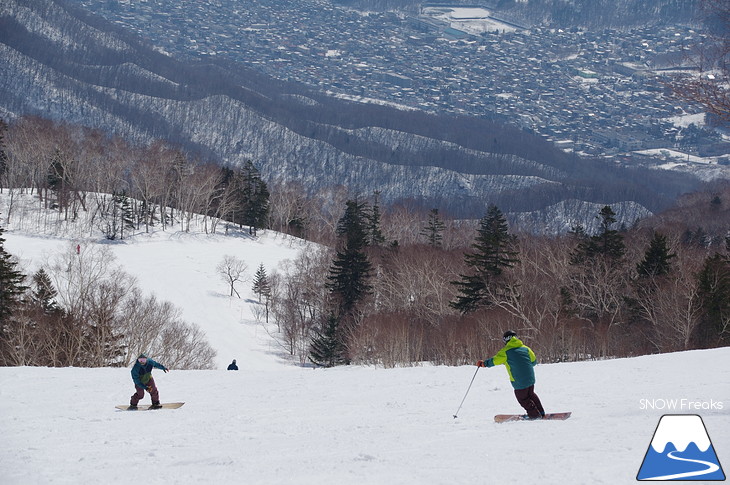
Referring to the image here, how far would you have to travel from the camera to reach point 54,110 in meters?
197

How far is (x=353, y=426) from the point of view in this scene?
13.3 metres

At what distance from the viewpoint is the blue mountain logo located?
8.75 meters

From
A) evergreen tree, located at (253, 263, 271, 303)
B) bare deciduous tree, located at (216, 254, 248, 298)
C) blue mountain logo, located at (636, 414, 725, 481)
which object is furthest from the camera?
bare deciduous tree, located at (216, 254, 248, 298)

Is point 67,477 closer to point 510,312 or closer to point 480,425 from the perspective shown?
point 480,425

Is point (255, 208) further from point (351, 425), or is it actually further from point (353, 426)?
point (353, 426)

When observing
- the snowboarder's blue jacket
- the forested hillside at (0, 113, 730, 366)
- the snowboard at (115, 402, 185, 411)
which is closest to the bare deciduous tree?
the forested hillside at (0, 113, 730, 366)

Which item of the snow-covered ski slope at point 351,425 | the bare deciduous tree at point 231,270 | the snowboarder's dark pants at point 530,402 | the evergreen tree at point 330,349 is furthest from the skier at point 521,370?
the bare deciduous tree at point 231,270

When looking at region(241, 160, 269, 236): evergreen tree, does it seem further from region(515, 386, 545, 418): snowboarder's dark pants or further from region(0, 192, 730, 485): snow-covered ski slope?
region(515, 386, 545, 418): snowboarder's dark pants

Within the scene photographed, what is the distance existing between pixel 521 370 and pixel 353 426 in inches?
114

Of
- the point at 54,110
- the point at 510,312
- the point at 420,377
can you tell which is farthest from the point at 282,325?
the point at 54,110

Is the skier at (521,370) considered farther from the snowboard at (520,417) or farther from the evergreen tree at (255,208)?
the evergreen tree at (255,208)

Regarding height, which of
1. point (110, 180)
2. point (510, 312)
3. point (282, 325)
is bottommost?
point (282, 325)

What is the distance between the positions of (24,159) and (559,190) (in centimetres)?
12700

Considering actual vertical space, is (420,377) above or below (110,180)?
below
